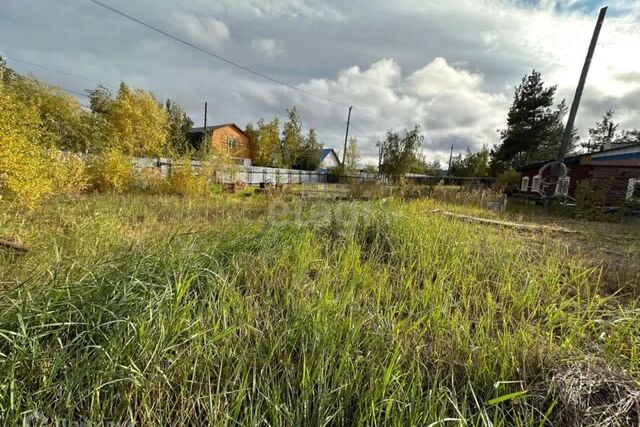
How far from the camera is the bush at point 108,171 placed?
30.2 ft

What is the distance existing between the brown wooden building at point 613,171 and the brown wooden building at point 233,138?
3140 centimetres

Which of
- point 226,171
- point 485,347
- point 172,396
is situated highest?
point 226,171

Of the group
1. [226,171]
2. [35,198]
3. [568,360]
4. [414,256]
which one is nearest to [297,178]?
[226,171]

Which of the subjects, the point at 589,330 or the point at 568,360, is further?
the point at 589,330

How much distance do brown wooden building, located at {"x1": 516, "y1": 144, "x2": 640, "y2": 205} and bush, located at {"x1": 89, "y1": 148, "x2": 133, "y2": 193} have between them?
1787 centimetres

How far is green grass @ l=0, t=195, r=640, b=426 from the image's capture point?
3.75ft

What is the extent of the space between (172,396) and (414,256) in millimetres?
2612

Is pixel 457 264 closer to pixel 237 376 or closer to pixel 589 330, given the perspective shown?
pixel 589 330

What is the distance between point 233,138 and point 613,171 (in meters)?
37.8

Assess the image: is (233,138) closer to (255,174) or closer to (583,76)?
(255,174)

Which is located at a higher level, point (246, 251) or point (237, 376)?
point (246, 251)

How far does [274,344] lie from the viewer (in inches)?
57.3

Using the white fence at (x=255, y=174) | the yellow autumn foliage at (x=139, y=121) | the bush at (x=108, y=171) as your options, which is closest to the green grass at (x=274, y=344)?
the bush at (x=108, y=171)

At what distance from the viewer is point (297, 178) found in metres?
28.4
